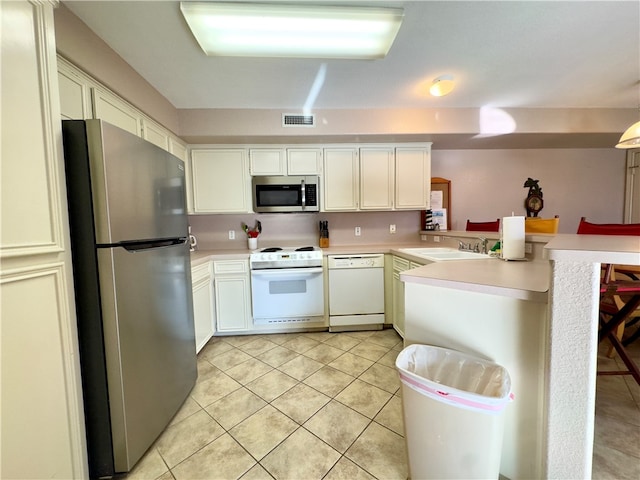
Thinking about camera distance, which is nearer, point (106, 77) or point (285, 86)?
point (106, 77)

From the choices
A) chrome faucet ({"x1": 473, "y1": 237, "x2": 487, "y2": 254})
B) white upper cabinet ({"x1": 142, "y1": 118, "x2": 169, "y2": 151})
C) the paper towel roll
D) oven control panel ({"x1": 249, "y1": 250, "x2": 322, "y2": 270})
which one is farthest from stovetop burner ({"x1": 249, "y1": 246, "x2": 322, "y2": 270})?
the paper towel roll

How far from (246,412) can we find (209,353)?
3.05ft

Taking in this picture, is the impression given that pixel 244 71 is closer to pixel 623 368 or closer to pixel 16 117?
pixel 16 117

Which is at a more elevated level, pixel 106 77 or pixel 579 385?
pixel 106 77

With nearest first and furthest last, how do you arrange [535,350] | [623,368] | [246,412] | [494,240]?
[535,350] → [246,412] → [623,368] → [494,240]

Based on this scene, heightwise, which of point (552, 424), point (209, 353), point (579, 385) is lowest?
point (209, 353)

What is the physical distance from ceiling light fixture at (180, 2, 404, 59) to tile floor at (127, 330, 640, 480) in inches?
89.2

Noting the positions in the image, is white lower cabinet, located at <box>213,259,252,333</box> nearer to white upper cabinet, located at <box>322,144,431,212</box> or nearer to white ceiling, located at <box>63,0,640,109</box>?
white upper cabinet, located at <box>322,144,431,212</box>

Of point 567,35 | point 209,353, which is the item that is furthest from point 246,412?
point 567,35

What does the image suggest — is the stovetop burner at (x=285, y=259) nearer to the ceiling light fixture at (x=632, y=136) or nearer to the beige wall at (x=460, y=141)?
the beige wall at (x=460, y=141)

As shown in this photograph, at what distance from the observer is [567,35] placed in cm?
151

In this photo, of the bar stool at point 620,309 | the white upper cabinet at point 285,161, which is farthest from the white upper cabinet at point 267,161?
the bar stool at point 620,309

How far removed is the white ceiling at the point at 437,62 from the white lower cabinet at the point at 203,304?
5.29 ft

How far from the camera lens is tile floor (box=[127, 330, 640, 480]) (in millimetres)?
1142
